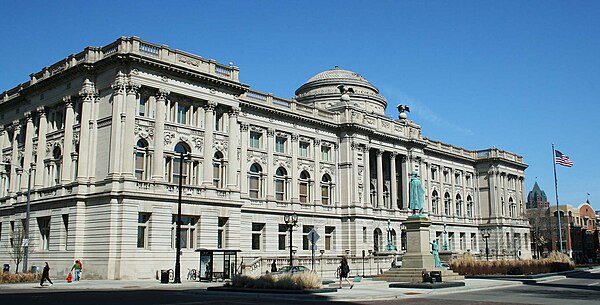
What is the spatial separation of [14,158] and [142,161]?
744 inches

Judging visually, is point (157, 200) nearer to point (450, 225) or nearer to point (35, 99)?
point (35, 99)

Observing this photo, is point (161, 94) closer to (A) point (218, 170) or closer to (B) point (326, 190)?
(A) point (218, 170)

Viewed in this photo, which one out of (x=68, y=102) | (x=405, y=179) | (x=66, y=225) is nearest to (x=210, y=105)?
(x=68, y=102)

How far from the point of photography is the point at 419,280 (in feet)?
131

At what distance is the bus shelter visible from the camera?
43750 millimetres

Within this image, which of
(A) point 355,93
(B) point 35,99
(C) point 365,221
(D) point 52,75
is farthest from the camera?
(A) point 355,93

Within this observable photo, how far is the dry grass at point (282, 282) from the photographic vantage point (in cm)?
3053

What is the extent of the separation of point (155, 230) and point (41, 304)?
23088 millimetres

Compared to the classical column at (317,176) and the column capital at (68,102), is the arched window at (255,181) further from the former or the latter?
the column capital at (68,102)

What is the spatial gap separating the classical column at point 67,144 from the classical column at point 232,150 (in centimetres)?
1327

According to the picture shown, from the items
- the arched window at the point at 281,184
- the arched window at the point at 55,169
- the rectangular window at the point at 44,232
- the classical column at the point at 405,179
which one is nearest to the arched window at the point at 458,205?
the classical column at the point at 405,179

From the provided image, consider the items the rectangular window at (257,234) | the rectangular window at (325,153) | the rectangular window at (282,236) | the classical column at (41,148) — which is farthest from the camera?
the rectangular window at (325,153)

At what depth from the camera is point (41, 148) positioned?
54.6 metres

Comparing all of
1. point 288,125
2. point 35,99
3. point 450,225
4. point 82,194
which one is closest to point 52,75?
point 35,99
